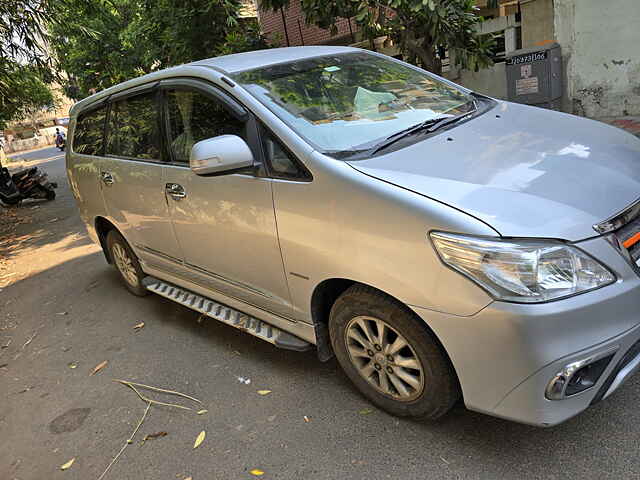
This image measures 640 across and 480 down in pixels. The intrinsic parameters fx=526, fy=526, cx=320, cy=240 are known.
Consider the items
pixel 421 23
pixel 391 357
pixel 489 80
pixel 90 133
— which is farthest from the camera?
pixel 489 80

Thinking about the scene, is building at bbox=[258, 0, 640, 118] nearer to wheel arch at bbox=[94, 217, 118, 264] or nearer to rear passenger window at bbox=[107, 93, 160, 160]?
rear passenger window at bbox=[107, 93, 160, 160]

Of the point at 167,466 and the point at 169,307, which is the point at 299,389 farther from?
the point at 169,307

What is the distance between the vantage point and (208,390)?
3.23 metres

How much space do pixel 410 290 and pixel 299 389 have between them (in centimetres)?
122

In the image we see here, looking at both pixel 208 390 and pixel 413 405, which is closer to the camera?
pixel 413 405

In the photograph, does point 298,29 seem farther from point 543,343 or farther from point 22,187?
point 543,343

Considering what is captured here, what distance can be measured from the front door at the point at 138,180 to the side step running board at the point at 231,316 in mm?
195

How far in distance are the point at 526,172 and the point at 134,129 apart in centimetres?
293

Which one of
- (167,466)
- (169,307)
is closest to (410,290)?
(167,466)

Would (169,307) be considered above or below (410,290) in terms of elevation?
below

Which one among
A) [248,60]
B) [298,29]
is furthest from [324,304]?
[298,29]

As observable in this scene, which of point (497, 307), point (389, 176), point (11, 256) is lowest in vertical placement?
point (11, 256)

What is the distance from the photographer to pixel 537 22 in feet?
27.3

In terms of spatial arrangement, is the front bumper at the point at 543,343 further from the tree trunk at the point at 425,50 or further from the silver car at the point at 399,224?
the tree trunk at the point at 425,50
